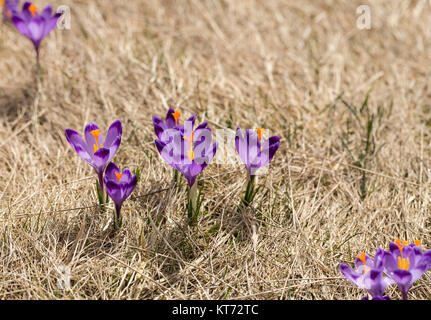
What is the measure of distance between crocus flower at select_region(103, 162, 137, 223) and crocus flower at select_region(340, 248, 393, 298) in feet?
3.16

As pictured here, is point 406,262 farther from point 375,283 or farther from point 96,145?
point 96,145

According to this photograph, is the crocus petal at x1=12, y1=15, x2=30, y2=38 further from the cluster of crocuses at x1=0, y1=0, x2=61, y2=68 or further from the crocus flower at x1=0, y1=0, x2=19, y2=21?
the crocus flower at x1=0, y1=0, x2=19, y2=21

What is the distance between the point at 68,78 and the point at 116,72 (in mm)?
328

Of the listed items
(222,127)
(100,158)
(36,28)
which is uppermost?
(36,28)

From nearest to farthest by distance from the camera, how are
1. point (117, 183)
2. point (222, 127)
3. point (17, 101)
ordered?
point (117, 183) < point (222, 127) < point (17, 101)

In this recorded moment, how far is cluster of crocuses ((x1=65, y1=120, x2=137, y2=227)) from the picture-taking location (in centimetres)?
A: 216

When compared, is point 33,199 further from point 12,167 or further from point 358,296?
point 358,296

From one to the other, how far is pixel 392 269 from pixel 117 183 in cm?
→ 119

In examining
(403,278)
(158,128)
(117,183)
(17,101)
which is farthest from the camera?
(17,101)

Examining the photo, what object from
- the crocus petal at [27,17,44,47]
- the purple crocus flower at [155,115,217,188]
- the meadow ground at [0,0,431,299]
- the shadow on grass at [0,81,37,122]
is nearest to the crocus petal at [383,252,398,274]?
the meadow ground at [0,0,431,299]

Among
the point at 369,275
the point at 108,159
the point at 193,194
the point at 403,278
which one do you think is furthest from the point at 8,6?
the point at 403,278

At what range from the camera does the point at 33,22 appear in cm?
308

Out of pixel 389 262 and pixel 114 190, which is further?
pixel 114 190

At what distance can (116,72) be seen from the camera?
3467 mm
